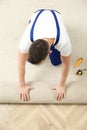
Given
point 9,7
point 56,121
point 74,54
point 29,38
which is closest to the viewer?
point 29,38

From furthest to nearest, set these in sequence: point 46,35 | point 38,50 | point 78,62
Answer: point 78,62 → point 46,35 → point 38,50

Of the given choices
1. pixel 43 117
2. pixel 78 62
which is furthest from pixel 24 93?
pixel 78 62

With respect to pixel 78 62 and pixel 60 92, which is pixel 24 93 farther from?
pixel 78 62

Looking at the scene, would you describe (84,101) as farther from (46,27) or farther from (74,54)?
(46,27)

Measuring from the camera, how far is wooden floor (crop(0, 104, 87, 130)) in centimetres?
126

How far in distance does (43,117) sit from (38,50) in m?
0.42

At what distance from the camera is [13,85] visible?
4.33ft

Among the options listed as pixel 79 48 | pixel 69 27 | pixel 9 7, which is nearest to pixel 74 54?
pixel 79 48

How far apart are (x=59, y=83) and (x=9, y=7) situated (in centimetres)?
59

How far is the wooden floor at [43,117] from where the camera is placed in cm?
126

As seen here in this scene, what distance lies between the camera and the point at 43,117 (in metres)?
1.28

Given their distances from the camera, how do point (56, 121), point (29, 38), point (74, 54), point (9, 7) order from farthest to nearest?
point (9, 7)
point (74, 54)
point (56, 121)
point (29, 38)

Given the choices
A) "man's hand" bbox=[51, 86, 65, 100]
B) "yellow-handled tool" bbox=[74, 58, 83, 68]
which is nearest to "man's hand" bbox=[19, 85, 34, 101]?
"man's hand" bbox=[51, 86, 65, 100]

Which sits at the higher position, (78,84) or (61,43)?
(61,43)
